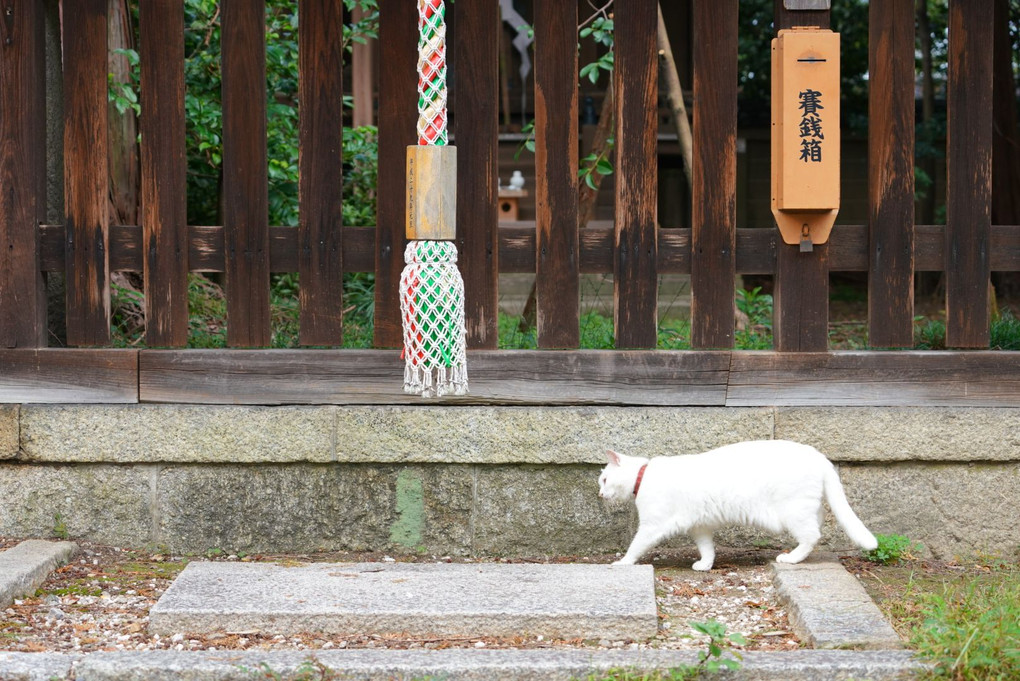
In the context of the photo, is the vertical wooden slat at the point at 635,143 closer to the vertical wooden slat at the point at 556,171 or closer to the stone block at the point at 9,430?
the vertical wooden slat at the point at 556,171

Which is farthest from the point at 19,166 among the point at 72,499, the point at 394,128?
the point at 394,128

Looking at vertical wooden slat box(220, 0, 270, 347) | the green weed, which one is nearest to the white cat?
the green weed

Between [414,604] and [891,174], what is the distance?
2826mm

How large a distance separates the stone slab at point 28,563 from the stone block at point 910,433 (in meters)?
3.22

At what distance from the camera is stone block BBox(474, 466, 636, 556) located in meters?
4.84

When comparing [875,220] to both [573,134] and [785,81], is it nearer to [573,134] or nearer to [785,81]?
[785,81]

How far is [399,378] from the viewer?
15.8 feet

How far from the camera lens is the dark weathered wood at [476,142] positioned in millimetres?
4750

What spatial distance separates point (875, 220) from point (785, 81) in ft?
2.48

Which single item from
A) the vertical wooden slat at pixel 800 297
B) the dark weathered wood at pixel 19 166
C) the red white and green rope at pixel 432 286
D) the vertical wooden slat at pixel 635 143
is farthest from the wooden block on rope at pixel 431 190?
the dark weathered wood at pixel 19 166

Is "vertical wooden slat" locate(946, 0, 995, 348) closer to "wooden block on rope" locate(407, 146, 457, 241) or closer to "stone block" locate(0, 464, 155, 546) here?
"wooden block on rope" locate(407, 146, 457, 241)

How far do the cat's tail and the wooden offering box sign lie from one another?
3.88 ft

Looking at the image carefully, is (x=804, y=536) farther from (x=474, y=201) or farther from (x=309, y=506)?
(x=309, y=506)

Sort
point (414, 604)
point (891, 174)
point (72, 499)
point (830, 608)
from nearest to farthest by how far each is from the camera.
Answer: point (830, 608)
point (414, 604)
point (891, 174)
point (72, 499)
